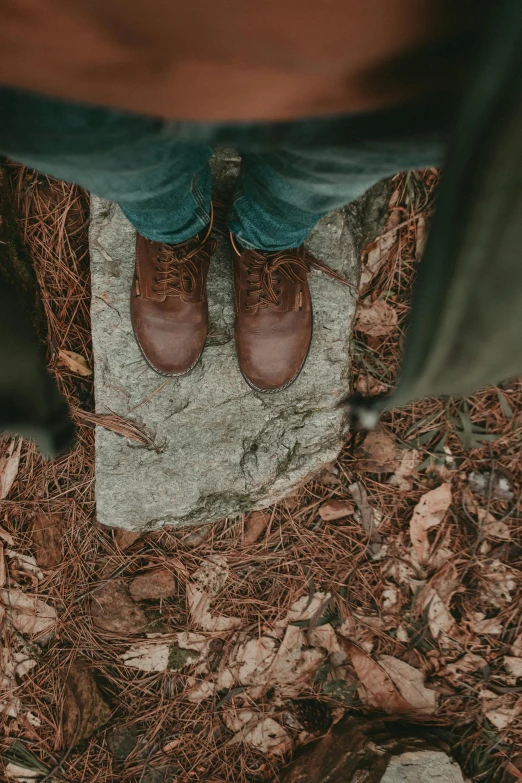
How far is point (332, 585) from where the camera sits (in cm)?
166

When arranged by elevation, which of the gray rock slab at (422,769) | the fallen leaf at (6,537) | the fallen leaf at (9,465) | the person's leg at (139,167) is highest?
the person's leg at (139,167)

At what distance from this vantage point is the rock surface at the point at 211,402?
1453mm

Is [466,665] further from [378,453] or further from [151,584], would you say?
[151,584]

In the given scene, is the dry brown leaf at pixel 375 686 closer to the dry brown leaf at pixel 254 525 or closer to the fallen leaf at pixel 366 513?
the fallen leaf at pixel 366 513

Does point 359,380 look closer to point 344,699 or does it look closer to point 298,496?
point 298,496

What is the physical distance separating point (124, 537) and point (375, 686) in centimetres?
94

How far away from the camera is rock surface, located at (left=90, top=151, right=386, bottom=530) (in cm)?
145

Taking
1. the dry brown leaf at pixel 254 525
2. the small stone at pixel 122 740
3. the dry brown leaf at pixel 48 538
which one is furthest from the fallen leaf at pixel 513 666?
the dry brown leaf at pixel 48 538

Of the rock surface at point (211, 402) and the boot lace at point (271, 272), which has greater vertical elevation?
the boot lace at point (271, 272)

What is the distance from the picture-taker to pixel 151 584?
1.63m

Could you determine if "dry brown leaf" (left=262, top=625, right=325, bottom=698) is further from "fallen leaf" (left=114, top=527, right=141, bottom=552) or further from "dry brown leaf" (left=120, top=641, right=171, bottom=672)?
"fallen leaf" (left=114, top=527, right=141, bottom=552)

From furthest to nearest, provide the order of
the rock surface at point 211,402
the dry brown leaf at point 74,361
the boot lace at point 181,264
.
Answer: the dry brown leaf at point 74,361 → the rock surface at point 211,402 → the boot lace at point 181,264

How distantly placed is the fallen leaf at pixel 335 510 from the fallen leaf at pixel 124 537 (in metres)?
0.60

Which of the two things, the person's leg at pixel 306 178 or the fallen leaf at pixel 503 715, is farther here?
the fallen leaf at pixel 503 715
